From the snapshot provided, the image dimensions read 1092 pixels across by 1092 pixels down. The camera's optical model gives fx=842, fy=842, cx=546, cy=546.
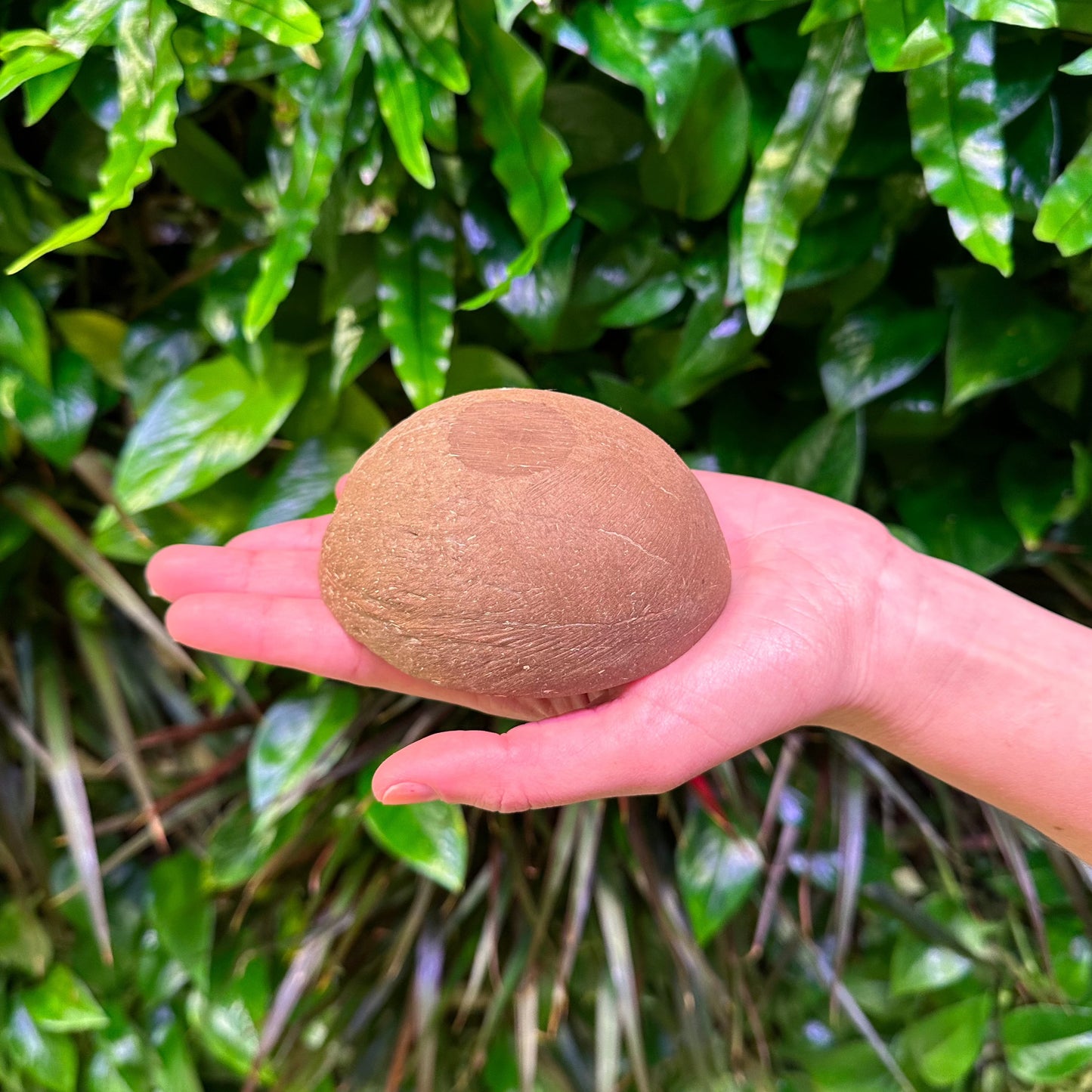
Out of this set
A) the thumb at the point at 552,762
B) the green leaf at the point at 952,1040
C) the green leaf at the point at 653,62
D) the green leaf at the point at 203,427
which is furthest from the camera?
the green leaf at the point at 952,1040

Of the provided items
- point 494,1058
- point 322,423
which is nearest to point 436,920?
point 494,1058

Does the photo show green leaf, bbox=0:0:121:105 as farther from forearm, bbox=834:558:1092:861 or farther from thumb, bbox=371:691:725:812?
forearm, bbox=834:558:1092:861

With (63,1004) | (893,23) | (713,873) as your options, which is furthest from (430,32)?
(63,1004)

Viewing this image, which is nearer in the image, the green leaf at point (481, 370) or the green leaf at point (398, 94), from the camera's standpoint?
the green leaf at point (398, 94)

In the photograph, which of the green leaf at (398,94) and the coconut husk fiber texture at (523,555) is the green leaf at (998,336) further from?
the green leaf at (398,94)

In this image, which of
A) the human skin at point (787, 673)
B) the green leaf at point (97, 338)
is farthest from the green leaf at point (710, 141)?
the green leaf at point (97, 338)

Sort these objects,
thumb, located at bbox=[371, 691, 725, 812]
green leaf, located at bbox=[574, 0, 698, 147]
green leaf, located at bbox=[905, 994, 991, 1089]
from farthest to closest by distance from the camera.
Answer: green leaf, located at bbox=[905, 994, 991, 1089], green leaf, located at bbox=[574, 0, 698, 147], thumb, located at bbox=[371, 691, 725, 812]

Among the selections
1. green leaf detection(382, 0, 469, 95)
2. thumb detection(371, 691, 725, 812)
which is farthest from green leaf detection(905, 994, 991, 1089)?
green leaf detection(382, 0, 469, 95)

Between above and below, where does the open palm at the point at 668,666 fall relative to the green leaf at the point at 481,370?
below
